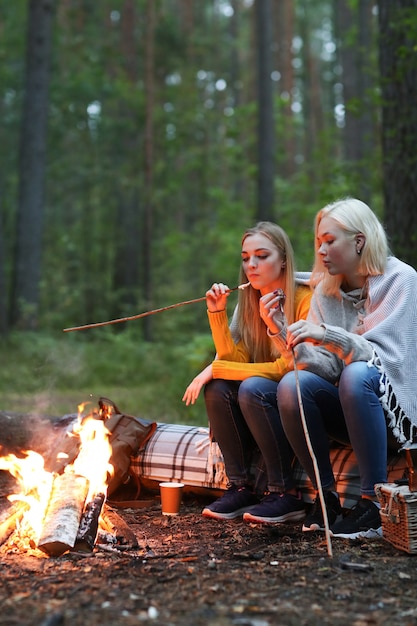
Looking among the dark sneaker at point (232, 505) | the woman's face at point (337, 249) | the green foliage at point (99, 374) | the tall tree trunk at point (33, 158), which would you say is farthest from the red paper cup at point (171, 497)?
the tall tree trunk at point (33, 158)

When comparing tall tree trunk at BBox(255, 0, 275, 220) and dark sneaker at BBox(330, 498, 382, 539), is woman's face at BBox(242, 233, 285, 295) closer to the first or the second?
dark sneaker at BBox(330, 498, 382, 539)

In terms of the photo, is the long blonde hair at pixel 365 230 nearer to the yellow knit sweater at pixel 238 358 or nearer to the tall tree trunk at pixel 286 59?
the yellow knit sweater at pixel 238 358

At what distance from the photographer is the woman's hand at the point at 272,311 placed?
3512 millimetres

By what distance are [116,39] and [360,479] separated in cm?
2029

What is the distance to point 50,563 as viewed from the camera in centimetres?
290

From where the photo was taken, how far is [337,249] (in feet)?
11.6

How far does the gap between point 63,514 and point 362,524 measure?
50.1 inches

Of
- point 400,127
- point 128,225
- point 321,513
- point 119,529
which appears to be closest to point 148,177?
point 128,225

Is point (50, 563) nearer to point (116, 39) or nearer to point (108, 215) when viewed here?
point (108, 215)

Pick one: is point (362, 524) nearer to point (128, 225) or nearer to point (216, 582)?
point (216, 582)

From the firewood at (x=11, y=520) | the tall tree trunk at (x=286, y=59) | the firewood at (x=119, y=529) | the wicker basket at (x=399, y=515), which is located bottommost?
the firewood at (x=119, y=529)

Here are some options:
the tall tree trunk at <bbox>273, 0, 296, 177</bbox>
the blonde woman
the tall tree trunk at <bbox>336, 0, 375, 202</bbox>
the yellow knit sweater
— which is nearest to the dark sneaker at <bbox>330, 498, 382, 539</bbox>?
the blonde woman

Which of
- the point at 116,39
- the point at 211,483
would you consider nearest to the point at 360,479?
the point at 211,483

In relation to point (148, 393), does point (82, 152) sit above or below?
above
